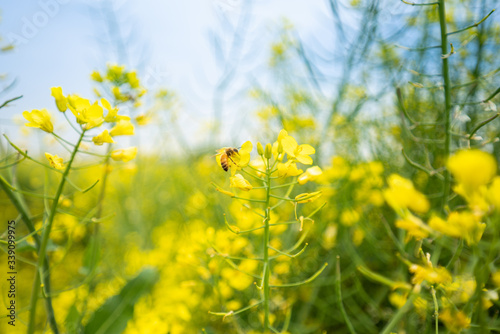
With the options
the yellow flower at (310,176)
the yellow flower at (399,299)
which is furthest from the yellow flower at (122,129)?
the yellow flower at (399,299)

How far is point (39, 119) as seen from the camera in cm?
90

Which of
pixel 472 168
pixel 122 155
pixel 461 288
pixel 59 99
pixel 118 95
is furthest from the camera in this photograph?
pixel 118 95

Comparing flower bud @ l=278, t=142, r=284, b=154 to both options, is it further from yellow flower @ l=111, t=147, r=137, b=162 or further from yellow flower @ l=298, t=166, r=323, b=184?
yellow flower @ l=111, t=147, r=137, b=162

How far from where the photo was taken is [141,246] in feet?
8.06

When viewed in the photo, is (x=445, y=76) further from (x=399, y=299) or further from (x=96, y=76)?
(x=96, y=76)

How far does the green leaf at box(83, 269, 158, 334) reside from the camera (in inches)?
44.3

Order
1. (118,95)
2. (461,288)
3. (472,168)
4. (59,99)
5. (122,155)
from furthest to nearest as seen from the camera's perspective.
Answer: (118,95) → (122,155) → (59,99) → (461,288) → (472,168)

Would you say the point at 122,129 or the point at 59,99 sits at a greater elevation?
the point at 59,99

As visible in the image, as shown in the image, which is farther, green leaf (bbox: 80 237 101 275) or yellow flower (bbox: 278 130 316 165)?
green leaf (bbox: 80 237 101 275)

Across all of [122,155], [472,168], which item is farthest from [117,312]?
[472,168]

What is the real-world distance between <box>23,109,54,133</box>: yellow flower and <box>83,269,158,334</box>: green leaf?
0.65 meters

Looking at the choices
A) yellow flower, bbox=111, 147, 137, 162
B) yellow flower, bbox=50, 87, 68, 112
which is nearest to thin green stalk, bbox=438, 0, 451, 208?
yellow flower, bbox=111, 147, 137, 162

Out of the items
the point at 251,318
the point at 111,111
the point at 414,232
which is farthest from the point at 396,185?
the point at 251,318

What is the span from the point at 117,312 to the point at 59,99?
2.43 feet
